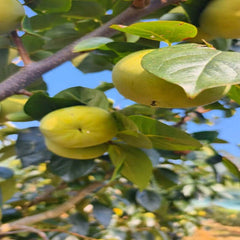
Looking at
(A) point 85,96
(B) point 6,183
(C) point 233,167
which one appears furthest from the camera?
(B) point 6,183

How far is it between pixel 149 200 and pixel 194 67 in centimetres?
106

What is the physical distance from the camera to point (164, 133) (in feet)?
1.99

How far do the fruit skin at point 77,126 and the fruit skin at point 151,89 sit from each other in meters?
0.13

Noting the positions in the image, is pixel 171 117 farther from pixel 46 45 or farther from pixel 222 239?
pixel 222 239

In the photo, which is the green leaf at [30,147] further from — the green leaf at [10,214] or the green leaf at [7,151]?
the green leaf at [10,214]

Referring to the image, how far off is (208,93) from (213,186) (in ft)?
5.14

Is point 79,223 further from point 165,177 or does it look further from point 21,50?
point 21,50

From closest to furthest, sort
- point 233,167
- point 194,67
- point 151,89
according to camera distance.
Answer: point 194,67, point 151,89, point 233,167

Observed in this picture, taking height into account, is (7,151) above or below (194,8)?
below

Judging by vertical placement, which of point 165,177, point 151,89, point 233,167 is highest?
point 151,89

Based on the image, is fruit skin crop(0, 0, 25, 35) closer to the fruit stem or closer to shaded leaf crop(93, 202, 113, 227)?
the fruit stem

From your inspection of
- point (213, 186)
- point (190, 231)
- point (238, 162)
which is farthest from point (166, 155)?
point (190, 231)

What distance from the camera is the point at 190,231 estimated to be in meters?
2.29

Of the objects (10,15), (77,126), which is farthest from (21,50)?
(77,126)
